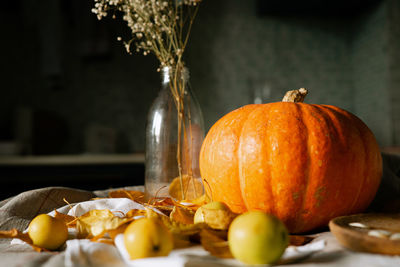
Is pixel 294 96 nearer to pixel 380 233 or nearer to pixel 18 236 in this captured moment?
pixel 380 233

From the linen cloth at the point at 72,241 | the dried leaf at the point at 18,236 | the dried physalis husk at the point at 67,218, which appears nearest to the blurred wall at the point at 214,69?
the linen cloth at the point at 72,241

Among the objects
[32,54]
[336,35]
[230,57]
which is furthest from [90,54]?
[336,35]

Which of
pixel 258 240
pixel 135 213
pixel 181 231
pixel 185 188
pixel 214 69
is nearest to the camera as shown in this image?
pixel 258 240

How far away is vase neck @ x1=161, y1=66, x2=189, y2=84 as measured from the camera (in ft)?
2.85

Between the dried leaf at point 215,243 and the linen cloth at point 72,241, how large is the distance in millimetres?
37

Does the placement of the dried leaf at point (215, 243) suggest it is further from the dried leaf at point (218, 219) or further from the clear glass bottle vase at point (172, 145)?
the clear glass bottle vase at point (172, 145)

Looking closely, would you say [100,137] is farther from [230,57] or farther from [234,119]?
[234,119]

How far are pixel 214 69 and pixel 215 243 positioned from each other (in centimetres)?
429

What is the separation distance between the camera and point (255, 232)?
16.9 inches

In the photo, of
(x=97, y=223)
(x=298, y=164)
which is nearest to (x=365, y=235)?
(x=298, y=164)

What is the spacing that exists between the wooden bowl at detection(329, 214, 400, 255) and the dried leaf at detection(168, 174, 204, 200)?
1.17 ft

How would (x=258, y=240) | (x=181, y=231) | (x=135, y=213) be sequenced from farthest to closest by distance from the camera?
(x=135, y=213), (x=181, y=231), (x=258, y=240)

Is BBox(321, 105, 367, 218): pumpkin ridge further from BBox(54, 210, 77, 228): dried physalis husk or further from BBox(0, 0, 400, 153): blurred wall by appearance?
BBox(0, 0, 400, 153): blurred wall

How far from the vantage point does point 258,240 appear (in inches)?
16.8
